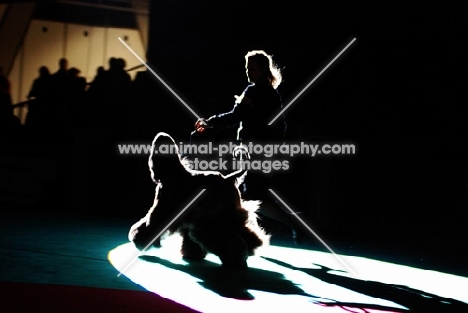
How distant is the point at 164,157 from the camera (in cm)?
709

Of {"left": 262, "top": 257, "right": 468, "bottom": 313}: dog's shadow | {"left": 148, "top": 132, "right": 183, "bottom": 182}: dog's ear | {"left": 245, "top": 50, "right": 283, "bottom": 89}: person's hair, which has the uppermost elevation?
{"left": 245, "top": 50, "right": 283, "bottom": 89}: person's hair

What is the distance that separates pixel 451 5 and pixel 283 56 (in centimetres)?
263

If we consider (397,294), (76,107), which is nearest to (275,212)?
(397,294)

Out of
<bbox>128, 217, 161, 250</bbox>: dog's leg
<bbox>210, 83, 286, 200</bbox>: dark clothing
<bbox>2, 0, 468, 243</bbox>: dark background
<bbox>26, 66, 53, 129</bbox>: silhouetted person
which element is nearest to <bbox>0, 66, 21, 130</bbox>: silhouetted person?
<bbox>26, 66, 53, 129</bbox>: silhouetted person

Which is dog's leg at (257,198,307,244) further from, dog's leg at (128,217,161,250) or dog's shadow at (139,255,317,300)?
dog's leg at (128,217,161,250)

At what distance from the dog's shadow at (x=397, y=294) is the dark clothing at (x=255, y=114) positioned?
1.33m

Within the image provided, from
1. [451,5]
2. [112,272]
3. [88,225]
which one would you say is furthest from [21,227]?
[451,5]

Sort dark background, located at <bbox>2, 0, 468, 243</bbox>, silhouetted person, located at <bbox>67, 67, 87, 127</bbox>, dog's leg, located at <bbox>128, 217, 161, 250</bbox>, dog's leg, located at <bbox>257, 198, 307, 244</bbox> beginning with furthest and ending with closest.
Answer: silhouetted person, located at <bbox>67, 67, 87, 127</bbox>
dark background, located at <bbox>2, 0, 468, 243</bbox>
dog's leg, located at <bbox>257, 198, 307, 244</bbox>
dog's leg, located at <bbox>128, 217, 161, 250</bbox>

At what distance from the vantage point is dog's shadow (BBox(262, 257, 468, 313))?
6016 millimetres

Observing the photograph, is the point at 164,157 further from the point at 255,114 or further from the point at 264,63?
the point at 264,63

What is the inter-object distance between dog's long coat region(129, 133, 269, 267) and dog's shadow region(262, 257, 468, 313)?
0.71 meters

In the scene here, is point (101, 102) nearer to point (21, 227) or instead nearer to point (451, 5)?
point (21, 227)

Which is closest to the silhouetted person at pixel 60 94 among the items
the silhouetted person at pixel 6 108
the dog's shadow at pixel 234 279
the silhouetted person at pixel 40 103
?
the silhouetted person at pixel 40 103

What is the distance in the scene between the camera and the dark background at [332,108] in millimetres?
10898
